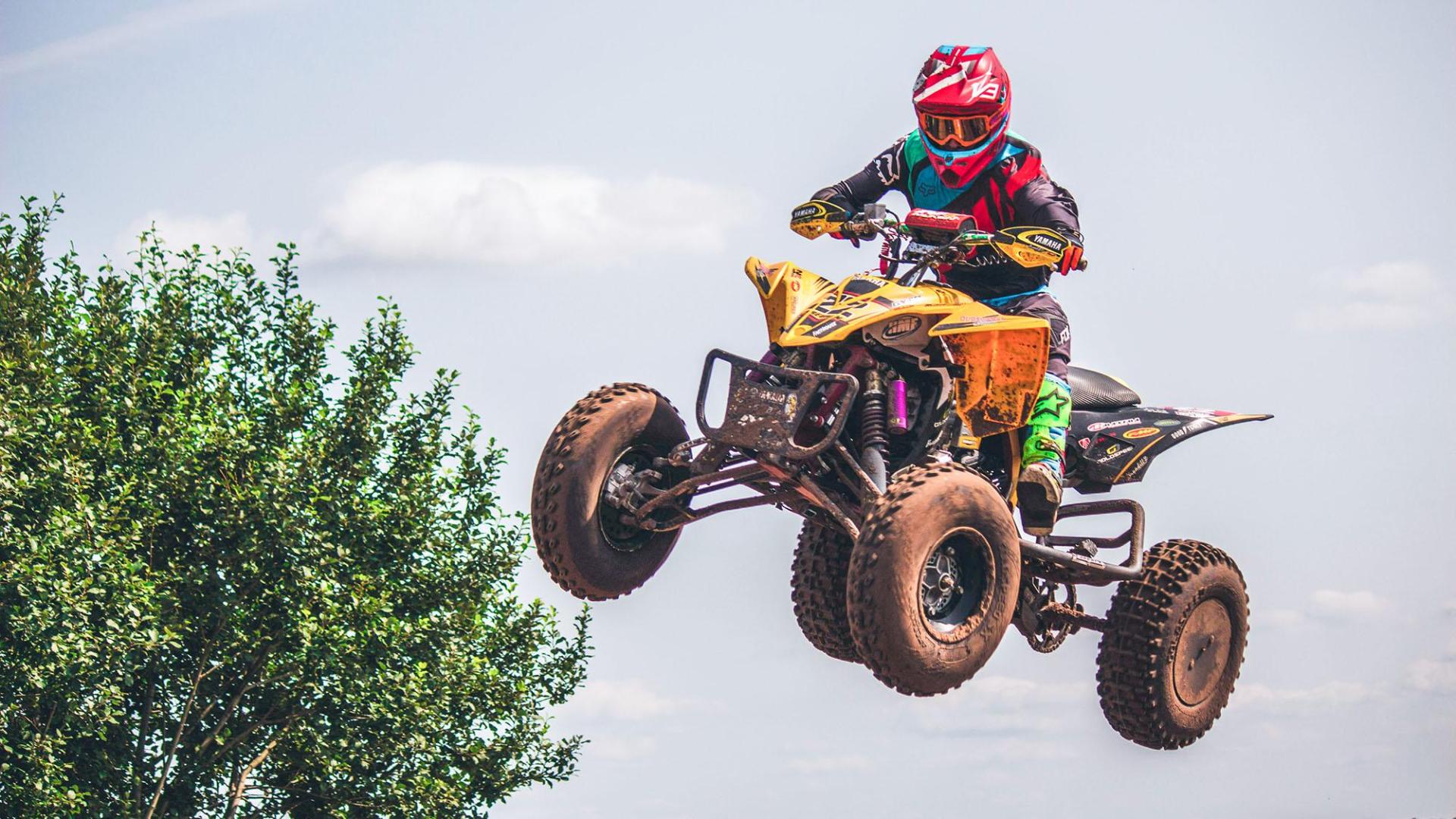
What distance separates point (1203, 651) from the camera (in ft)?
54.7

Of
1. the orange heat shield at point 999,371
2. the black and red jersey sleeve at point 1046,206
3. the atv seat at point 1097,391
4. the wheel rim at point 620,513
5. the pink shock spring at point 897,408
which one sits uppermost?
the black and red jersey sleeve at point 1046,206

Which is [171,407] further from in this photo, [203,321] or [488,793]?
[488,793]

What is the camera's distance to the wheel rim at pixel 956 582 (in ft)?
44.2

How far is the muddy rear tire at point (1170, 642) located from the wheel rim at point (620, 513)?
13.2ft

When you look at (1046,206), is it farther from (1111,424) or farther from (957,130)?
(1111,424)

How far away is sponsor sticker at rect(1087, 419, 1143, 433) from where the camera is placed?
641 inches

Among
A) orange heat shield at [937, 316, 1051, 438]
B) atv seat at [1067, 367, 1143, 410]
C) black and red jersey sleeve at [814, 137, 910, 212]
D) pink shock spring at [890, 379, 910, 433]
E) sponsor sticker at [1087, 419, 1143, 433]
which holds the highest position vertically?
black and red jersey sleeve at [814, 137, 910, 212]

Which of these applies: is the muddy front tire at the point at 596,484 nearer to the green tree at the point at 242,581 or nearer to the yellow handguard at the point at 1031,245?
the yellow handguard at the point at 1031,245

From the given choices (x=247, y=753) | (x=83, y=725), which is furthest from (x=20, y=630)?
(x=247, y=753)

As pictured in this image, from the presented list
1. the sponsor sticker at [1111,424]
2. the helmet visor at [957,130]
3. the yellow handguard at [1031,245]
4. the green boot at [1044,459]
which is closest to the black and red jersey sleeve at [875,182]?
the helmet visor at [957,130]

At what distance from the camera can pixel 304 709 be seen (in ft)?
99.1

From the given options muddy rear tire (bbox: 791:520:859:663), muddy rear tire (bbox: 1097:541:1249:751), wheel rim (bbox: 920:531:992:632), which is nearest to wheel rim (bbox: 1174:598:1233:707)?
muddy rear tire (bbox: 1097:541:1249:751)

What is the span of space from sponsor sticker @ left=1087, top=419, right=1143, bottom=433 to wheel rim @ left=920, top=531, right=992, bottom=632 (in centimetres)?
289

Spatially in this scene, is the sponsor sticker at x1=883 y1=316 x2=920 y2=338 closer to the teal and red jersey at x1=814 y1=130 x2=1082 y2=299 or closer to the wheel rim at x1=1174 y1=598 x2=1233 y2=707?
the teal and red jersey at x1=814 y1=130 x2=1082 y2=299
